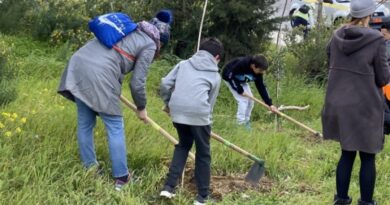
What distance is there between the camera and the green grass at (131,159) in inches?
147

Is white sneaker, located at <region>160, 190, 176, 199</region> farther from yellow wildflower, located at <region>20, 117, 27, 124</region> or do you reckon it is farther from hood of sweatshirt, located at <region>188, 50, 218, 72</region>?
yellow wildflower, located at <region>20, 117, 27, 124</region>

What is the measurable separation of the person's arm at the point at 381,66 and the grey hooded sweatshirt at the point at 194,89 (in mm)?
1033

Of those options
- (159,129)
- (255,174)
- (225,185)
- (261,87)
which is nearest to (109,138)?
(159,129)

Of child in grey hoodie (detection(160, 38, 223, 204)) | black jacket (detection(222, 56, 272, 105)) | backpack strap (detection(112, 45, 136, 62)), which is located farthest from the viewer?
black jacket (detection(222, 56, 272, 105))

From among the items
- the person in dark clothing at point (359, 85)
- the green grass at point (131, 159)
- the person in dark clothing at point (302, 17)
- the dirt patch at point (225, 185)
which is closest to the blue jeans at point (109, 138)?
the green grass at point (131, 159)

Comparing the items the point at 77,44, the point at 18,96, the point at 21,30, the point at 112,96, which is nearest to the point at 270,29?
the point at 77,44

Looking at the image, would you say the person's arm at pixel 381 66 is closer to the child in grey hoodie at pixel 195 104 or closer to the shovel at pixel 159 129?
the child in grey hoodie at pixel 195 104

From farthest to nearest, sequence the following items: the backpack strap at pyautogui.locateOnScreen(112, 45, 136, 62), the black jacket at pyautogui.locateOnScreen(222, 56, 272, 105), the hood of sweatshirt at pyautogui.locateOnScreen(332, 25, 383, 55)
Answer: the black jacket at pyautogui.locateOnScreen(222, 56, 272, 105) < the backpack strap at pyautogui.locateOnScreen(112, 45, 136, 62) < the hood of sweatshirt at pyautogui.locateOnScreen(332, 25, 383, 55)

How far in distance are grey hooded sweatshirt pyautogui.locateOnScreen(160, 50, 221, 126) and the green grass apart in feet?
1.94

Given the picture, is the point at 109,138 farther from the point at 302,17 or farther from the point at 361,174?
the point at 302,17

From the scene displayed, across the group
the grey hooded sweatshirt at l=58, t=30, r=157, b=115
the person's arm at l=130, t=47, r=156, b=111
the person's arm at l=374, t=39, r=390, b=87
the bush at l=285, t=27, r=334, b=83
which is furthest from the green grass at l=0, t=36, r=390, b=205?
the bush at l=285, t=27, r=334, b=83

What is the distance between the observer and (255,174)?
450 cm

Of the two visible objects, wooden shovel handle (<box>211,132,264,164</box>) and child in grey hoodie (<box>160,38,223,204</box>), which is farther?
wooden shovel handle (<box>211,132,264,164</box>)

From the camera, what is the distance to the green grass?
12.3 feet
